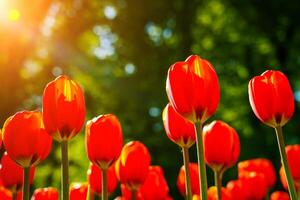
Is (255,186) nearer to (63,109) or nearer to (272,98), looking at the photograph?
(272,98)

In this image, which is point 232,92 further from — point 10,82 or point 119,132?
point 119,132

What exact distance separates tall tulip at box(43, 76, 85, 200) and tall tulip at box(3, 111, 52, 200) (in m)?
0.10

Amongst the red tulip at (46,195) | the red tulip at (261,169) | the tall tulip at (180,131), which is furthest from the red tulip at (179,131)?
the red tulip at (261,169)

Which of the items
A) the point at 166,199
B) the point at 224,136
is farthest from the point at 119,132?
the point at 166,199

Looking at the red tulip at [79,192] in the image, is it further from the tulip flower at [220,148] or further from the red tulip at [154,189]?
the tulip flower at [220,148]

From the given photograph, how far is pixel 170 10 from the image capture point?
17.0 m

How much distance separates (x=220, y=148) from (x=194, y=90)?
0.50 meters

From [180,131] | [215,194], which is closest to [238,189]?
[215,194]

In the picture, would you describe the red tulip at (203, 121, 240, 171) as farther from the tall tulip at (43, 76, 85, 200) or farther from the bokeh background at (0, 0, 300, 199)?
the bokeh background at (0, 0, 300, 199)

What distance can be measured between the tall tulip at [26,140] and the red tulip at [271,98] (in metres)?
0.68

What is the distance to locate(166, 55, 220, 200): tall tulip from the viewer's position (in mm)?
1682

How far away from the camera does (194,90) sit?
5.63 feet

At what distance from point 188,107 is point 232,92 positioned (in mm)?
17465

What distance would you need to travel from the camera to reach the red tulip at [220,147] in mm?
2107
